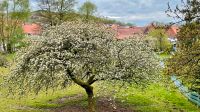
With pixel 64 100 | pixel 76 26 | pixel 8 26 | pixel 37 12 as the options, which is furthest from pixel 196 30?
pixel 8 26

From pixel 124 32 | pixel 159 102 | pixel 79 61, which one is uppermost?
pixel 79 61

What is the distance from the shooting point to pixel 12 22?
103688 mm

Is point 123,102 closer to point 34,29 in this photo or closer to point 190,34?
point 190,34

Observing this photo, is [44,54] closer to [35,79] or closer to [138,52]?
[35,79]

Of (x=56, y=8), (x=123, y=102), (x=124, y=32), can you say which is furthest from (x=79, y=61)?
(x=124, y=32)

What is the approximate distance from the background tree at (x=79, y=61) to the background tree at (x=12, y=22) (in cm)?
7484

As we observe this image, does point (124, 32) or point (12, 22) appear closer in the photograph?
point (12, 22)

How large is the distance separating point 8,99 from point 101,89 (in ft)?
30.4

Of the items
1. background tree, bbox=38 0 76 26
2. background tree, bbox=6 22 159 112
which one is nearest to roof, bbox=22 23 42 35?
background tree, bbox=38 0 76 26

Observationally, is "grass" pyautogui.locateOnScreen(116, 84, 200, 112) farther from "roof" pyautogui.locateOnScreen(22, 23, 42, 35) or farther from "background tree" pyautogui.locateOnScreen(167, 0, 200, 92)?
"roof" pyautogui.locateOnScreen(22, 23, 42, 35)

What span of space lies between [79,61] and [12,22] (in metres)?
82.6

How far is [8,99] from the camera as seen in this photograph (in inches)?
1186

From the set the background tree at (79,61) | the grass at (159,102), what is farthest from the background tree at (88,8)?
the background tree at (79,61)

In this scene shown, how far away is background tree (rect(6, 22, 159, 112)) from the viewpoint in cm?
2372
